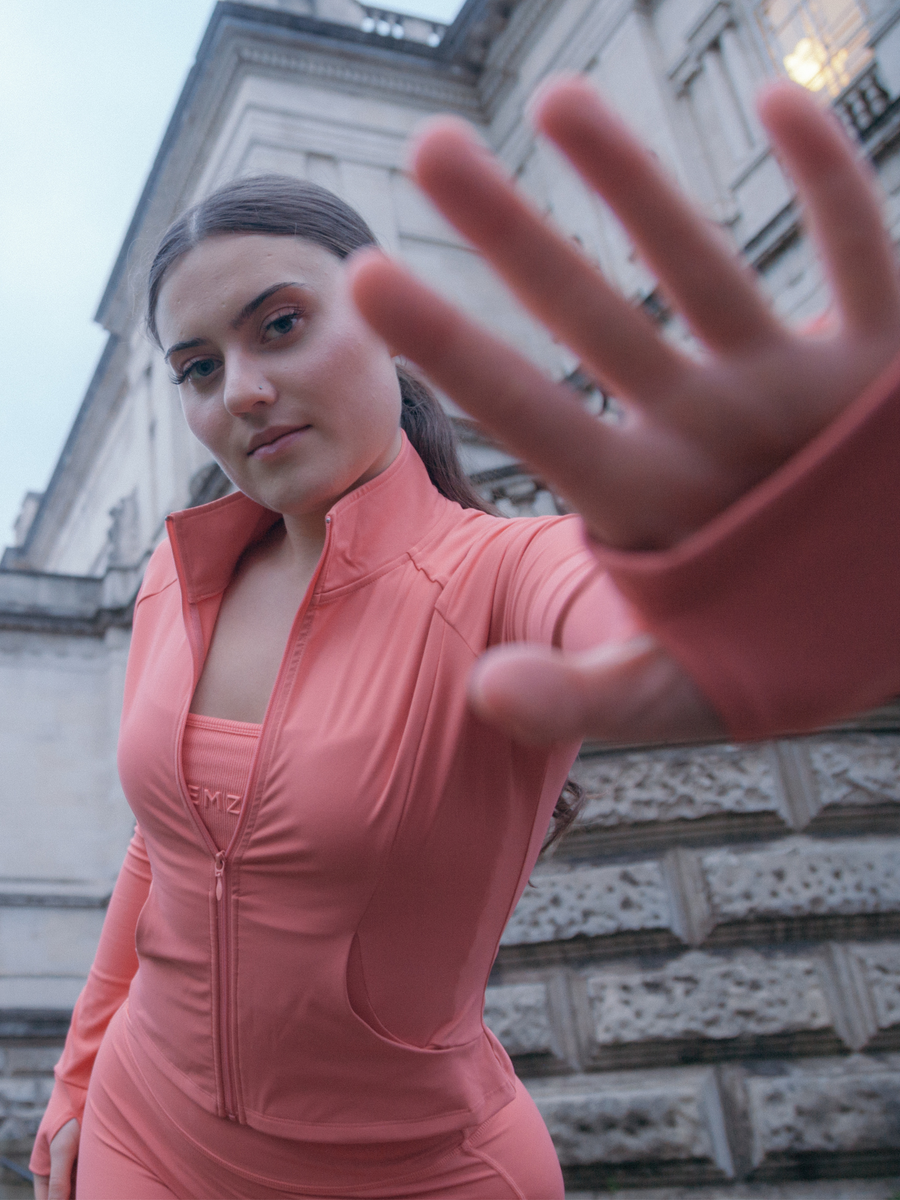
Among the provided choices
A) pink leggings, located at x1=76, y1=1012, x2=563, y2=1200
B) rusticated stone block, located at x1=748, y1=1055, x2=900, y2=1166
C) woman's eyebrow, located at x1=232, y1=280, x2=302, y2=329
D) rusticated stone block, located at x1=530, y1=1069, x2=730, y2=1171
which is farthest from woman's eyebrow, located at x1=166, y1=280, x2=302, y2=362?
rusticated stone block, located at x1=748, y1=1055, x2=900, y2=1166

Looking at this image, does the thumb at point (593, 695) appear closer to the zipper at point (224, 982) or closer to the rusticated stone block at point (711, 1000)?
the zipper at point (224, 982)

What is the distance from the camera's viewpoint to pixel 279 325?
1.34 meters

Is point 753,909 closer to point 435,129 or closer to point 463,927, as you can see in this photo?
point 463,927

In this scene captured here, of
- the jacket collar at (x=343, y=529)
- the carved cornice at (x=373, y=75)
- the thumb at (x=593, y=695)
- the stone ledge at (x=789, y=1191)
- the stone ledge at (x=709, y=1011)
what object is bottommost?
the stone ledge at (x=789, y=1191)

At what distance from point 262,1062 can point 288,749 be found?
17.2 inches

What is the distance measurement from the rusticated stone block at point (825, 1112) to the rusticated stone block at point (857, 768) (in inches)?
43.4

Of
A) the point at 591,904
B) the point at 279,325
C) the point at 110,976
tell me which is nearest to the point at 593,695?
the point at 279,325

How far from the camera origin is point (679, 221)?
64cm

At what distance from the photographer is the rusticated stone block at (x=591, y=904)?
4125mm

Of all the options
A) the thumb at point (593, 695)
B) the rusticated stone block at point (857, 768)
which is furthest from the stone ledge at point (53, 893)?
the thumb at point (593, 695)

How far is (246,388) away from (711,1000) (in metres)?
3.60

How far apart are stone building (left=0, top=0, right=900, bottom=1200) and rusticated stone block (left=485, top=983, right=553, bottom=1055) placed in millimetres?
14

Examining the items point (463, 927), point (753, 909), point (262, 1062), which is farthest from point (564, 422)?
point (753, 909)

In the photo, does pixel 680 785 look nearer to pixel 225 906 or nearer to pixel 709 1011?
pixel 709 1011
